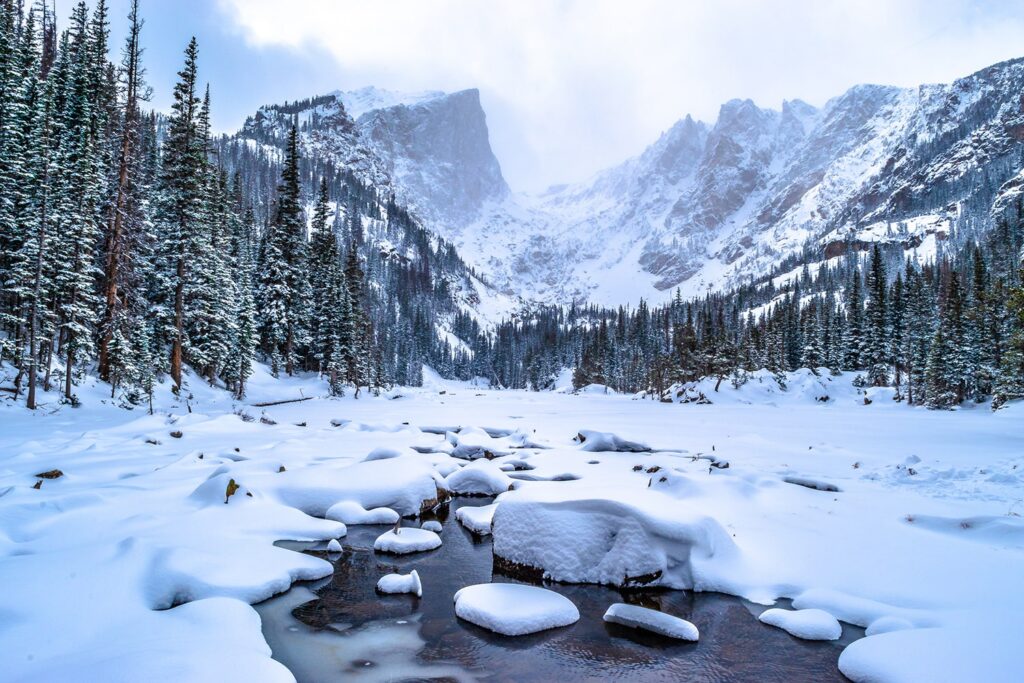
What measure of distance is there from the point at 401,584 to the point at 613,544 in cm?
343

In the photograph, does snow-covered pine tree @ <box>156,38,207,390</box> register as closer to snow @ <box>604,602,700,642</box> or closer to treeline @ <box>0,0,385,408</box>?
treeline @ <box>0,0,385,408</box>

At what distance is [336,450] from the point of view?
16188 millimetres

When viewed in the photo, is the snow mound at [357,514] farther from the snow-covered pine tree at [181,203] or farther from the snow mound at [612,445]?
the snow-covered pine tree at [181,203]

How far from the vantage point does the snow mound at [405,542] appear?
894 centimetres

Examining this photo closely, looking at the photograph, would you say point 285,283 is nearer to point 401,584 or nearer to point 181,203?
point 181,203

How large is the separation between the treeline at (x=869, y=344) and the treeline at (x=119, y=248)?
121 ft

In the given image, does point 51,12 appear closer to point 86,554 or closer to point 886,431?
point 86,554

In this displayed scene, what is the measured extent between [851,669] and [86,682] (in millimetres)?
7257

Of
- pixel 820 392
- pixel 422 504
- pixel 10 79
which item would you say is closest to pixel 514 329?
pixel 820 392

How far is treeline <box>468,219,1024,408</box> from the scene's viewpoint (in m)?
39.5

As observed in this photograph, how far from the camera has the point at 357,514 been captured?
10.5m

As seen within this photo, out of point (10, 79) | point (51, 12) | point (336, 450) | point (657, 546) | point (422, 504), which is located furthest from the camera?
point (51, 12)

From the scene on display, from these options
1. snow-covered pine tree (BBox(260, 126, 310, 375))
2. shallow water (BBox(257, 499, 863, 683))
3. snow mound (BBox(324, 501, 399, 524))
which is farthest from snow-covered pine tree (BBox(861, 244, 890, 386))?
snow mound (BBox(324, 501, 399, 524))

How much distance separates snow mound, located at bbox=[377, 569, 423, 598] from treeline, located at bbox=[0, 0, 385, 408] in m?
18.8
